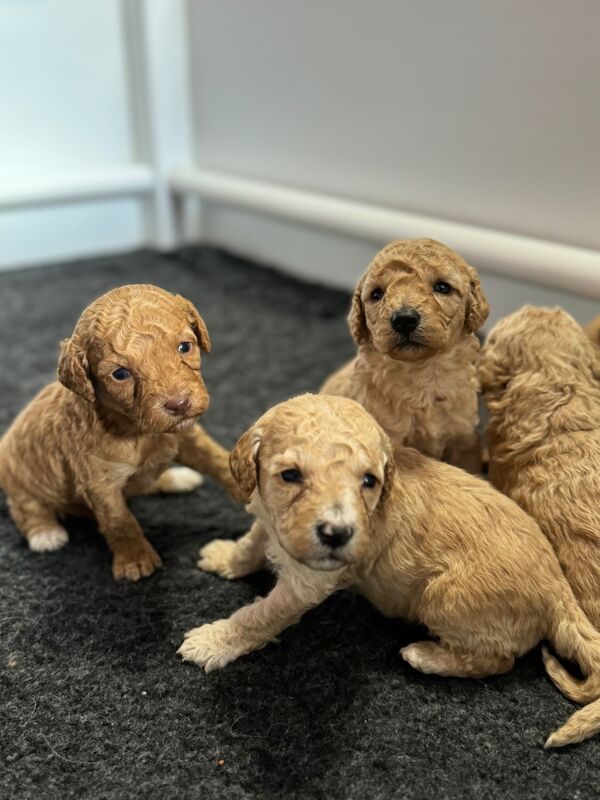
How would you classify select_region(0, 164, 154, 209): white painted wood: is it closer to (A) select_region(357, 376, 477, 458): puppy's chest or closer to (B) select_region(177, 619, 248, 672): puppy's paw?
(A) select_region(357, 376, 477, 458): puppy's chest

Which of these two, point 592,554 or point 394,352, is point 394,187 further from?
point 592,554

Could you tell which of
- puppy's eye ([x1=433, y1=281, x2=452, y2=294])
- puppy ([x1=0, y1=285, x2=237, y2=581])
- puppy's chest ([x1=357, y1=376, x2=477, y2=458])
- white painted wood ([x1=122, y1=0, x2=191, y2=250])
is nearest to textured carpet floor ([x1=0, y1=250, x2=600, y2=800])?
puppy ([x1=0, y1=285, x2=237, y2=581])

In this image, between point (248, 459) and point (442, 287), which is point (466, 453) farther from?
point (248, 459)

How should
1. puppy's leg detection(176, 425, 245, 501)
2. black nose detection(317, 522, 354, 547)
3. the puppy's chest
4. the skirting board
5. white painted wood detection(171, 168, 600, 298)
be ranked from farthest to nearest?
the skirting board < white painted wood detection(171, 168, 600, 298) < puppy's leg detection(176, 425, 245, 501) < the puppy's chest < black nose detection(317, 522, 354, 547)

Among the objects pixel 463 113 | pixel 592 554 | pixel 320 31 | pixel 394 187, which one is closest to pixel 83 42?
pixel 320 31

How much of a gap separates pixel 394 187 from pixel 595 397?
193 centimetres

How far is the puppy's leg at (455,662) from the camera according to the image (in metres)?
1.69

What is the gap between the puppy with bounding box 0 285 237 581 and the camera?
171 cm

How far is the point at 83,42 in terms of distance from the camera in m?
4.36

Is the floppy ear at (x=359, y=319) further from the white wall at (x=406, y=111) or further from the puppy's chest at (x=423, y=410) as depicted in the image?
the white wall at (x=406, y=111)

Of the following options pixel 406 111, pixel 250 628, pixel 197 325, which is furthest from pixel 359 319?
pixel 406 111

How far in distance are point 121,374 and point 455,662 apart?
3.26ft

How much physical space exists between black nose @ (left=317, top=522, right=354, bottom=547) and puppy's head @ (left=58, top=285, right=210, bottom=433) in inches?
18.3

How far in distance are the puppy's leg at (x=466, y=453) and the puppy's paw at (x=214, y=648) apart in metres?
0.77
